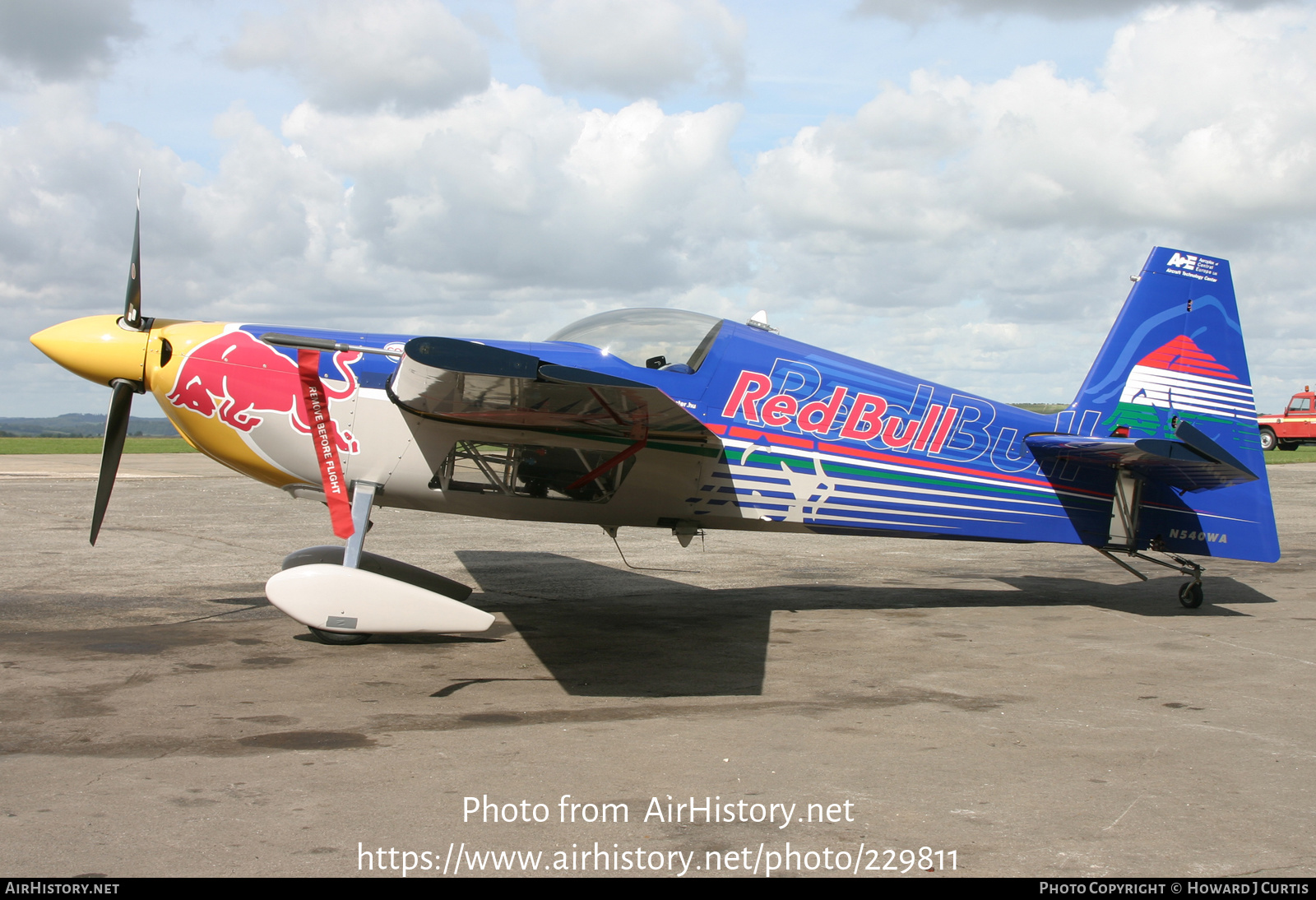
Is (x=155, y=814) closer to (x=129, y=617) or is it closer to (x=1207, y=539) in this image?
(x=129, y=617)

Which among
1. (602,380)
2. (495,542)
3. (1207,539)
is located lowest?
(495,542)

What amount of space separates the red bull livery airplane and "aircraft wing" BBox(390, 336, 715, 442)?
0.10ft

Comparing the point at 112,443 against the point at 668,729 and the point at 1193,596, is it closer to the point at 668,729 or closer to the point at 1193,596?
the point at 668,729

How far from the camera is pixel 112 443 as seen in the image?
7375 millimetres

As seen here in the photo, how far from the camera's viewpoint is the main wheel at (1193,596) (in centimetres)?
902

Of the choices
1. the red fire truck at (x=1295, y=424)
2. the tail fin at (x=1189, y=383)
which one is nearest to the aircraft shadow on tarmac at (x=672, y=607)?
the tail fin at (x=1189, y=383)

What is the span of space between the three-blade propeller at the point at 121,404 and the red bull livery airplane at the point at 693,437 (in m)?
0.02

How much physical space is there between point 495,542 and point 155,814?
985 cm

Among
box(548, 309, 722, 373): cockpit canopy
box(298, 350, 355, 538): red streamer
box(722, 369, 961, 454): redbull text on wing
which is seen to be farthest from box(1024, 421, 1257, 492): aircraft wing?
box(298, 350, 355, 538): red streamer

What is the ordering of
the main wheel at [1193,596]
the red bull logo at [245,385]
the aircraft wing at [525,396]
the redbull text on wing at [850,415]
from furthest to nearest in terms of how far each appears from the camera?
the main wheel at [1193,596], the redbull text on wing at [850,415], the red bull logo at [245,385], the aircraft wing at [525,396]

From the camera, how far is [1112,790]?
417 cm

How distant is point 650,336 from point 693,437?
889 mm

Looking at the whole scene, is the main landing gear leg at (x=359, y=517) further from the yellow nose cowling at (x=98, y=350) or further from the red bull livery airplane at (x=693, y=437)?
the yellow nose cowling at (x=98, y=350)
